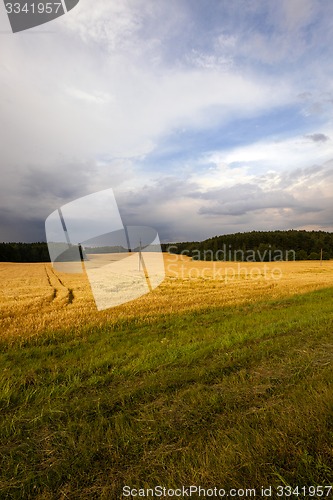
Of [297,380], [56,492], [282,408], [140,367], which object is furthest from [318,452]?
[140,367]

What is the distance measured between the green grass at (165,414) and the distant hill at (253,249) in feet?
303

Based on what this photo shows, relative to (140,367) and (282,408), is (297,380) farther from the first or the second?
(140,367)

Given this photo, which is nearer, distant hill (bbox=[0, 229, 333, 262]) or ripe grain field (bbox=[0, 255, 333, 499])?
ripe grain field (bbox=[0, 255, 333, 499])

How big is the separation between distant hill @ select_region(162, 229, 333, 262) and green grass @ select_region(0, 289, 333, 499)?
96436 mm

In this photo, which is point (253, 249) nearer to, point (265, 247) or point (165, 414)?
point (265, 247)

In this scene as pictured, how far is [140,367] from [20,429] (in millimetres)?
2742

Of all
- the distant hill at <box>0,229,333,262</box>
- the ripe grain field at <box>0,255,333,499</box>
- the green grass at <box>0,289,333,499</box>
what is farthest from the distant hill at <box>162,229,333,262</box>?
the green grass at <box>0,289,333,499</box>

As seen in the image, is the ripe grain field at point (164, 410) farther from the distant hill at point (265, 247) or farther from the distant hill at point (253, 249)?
the distant hill at point (265, 247)

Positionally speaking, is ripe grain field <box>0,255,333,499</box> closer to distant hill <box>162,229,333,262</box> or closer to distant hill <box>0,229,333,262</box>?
distant hill <box>0,229,333,262</box>

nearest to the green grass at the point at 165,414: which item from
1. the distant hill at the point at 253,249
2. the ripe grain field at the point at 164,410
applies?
the ripe grain field at the point at 164,410

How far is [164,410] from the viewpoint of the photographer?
4367 millimetres

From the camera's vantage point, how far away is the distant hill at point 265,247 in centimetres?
9994

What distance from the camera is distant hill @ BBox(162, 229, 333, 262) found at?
99.9 m

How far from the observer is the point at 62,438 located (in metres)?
3.84
